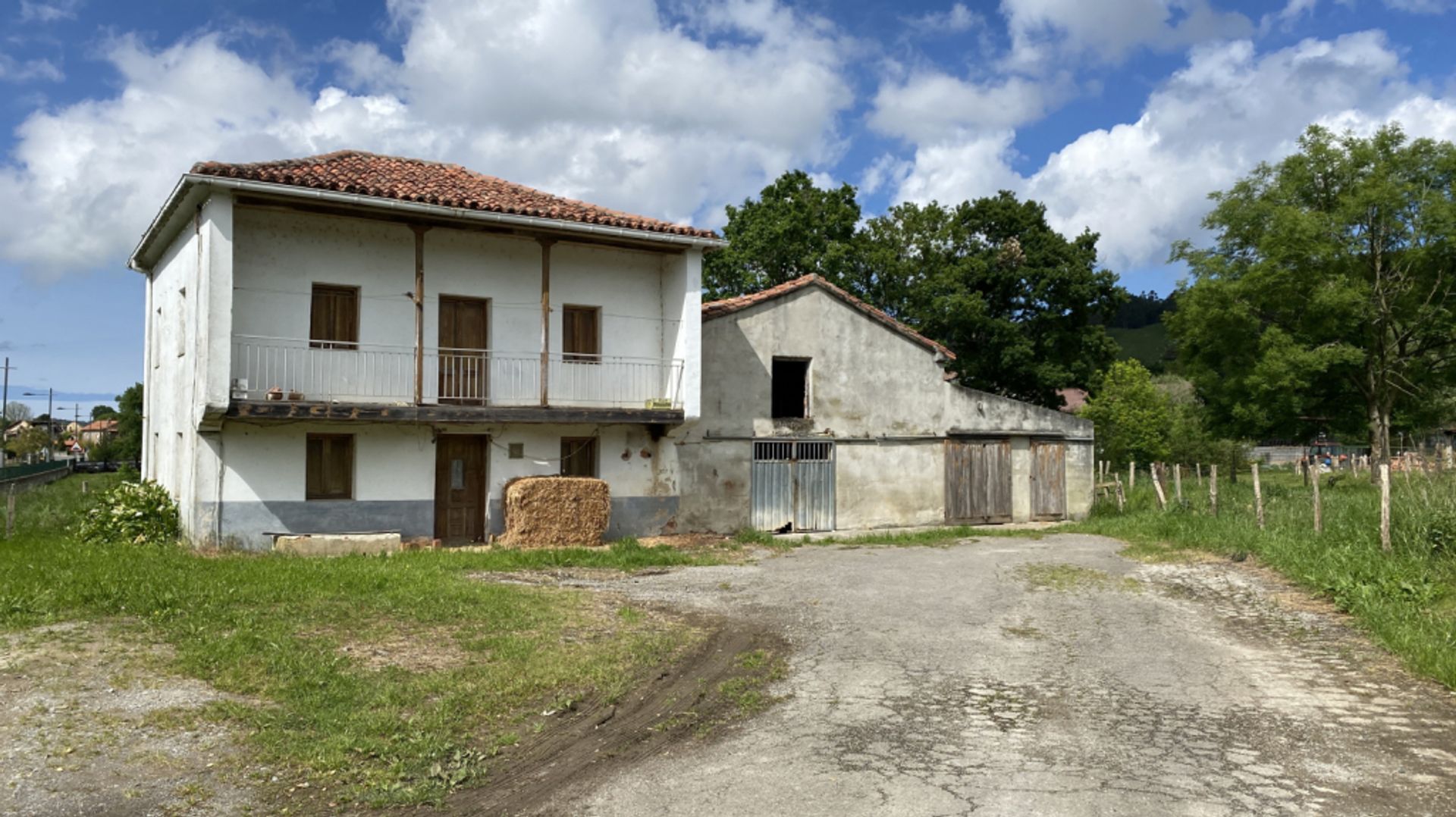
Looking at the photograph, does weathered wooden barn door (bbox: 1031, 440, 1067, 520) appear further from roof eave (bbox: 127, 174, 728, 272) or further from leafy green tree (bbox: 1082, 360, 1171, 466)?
leafy green tree (bbox: 1082, 360, 1171, 466)

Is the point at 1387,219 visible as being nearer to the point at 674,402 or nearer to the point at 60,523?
the point at 674,402

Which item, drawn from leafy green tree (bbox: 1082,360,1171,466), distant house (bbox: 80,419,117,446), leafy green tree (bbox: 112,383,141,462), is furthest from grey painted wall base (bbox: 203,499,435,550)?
distant house (bbox: 80,419,117,446)

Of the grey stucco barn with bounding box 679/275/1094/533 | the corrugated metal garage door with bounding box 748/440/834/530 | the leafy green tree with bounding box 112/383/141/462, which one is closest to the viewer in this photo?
the grey stucco barn with bounding box 679/275/1094/533

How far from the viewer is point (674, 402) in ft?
57.5

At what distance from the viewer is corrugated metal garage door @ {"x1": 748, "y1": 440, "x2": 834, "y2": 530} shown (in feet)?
62.8

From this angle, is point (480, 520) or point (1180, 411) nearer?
point (480, 520)

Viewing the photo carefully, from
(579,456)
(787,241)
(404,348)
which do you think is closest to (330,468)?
(404,348)

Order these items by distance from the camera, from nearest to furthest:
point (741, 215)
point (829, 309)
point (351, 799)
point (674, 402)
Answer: point (351, 799)
point (674, 402)
point (829, 309)
point (741, 215)

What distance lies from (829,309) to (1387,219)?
68.4 feet

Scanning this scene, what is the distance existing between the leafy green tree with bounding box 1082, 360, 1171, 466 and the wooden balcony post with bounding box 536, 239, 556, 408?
26112mm

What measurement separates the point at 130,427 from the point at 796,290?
190 ft

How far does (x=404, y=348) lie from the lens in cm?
1576

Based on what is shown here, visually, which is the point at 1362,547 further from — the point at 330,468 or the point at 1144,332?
the point at 1144,332

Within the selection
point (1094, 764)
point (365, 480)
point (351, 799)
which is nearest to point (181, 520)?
point (365, 480)
